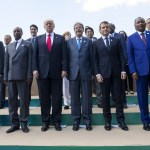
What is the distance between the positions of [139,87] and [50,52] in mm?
1378

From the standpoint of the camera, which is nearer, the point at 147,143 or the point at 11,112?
the point at 147,143

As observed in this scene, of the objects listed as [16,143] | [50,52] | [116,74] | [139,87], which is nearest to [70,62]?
[50,52]

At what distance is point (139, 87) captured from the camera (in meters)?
3.65

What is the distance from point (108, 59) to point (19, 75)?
1319 millimetres

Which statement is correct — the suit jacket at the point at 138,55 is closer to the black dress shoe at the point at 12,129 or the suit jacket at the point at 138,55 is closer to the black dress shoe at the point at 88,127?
the black dress shoe at the point at 88,127

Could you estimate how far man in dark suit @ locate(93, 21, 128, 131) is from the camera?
3.72 m

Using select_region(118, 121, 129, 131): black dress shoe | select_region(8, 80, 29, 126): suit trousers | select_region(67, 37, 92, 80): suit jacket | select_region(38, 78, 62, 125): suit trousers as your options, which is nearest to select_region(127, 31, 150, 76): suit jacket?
select_region(67, 37, 92, 80): suit jacket

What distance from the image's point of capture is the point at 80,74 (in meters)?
3.83

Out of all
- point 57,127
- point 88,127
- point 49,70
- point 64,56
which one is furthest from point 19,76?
point 88,127

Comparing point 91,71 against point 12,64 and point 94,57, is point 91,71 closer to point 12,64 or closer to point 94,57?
point 94,57

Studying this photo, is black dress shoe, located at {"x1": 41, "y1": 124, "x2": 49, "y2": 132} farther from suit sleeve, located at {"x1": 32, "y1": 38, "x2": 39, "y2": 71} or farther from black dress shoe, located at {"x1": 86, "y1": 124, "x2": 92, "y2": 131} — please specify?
suit sleeve, located at {"x1": 32, "y1": 38, "x2": 39, "y2": 71}

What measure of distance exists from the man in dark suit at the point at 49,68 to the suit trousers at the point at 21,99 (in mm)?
228

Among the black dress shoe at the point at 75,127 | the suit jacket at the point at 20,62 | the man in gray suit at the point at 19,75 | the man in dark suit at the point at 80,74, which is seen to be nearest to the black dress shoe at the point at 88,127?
the man in dark suit at the point at 80,74

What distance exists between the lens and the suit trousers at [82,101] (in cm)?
383
